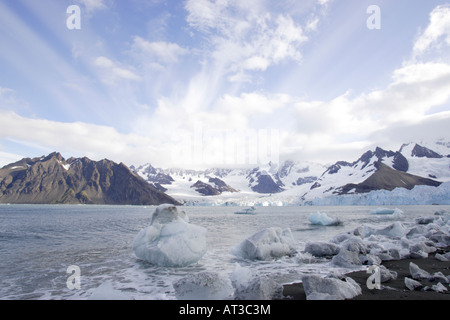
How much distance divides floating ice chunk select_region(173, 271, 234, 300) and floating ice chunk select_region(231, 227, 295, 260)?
7212 mm

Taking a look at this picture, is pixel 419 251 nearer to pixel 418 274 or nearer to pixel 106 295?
pixel 418 274

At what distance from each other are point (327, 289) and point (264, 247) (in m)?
8.32

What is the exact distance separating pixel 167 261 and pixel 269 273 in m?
5.31

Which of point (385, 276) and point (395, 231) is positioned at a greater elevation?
point (385, 276)

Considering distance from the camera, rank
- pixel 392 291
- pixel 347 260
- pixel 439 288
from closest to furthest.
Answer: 1. pixel 439 288
2. pixel 392 291
3. pixel 347 260

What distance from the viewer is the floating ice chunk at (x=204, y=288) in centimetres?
808

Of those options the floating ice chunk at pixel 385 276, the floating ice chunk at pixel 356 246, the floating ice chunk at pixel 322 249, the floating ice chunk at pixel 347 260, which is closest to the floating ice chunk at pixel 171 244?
the floating ice chunk at pixel 322 249

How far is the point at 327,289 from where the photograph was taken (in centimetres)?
752

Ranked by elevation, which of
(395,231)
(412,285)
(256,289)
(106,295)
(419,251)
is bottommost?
(395,231)

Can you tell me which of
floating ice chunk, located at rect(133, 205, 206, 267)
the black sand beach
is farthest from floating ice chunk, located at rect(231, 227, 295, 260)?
the black sand beach

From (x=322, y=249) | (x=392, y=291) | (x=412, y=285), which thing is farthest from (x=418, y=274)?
(x=322, y=249)

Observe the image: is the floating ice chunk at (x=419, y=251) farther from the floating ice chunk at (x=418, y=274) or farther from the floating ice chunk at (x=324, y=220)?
the floating ice chunk at (x=324, y=220)

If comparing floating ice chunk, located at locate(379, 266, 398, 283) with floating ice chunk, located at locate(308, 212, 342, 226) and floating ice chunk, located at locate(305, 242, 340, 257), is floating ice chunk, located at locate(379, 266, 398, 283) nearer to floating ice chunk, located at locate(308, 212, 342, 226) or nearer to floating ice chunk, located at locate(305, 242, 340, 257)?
floating ice chunk, located at locate(305, 242, 340, 257)
